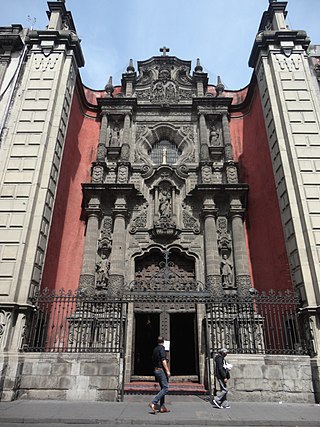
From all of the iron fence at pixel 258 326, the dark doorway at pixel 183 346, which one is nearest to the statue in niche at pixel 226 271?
the iron fence at pixel 258 326

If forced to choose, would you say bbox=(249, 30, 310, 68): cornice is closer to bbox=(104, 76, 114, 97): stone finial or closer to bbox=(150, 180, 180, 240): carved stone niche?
bbox=(150, 180, 180, 240): carved stone niche

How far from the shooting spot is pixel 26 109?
11.8 metres

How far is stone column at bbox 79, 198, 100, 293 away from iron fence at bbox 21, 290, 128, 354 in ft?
3.80

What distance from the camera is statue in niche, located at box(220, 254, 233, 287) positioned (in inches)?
485

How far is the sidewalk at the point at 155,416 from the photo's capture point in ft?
18.4

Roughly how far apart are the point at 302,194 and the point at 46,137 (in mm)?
9137

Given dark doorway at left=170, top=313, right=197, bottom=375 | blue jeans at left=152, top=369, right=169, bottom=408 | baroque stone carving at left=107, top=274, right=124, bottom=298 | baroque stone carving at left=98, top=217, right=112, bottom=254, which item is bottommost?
blue jeans at left=152, top=369, right=169, bottom=408

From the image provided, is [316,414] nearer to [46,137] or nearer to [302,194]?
[302,194]

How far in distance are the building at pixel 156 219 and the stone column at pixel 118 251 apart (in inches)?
1.8

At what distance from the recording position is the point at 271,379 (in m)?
7.98

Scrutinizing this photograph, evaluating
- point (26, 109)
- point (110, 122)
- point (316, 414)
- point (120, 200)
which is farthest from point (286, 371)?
point (110, 122)

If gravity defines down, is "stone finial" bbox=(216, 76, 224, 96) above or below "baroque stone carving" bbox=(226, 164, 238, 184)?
above

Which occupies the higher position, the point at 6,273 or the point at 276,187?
the point at 276,187

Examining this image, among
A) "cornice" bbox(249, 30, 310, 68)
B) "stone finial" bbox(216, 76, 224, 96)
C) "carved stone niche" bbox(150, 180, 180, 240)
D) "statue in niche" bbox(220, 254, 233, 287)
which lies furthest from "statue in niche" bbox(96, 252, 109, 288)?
"cornice" bbox(249, 30, 310, 68)
